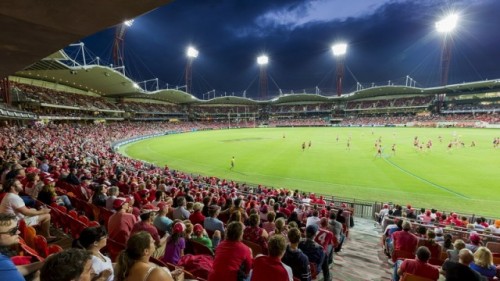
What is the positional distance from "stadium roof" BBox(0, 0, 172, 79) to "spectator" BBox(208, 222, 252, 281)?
10.9 feet

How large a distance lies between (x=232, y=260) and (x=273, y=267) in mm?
594

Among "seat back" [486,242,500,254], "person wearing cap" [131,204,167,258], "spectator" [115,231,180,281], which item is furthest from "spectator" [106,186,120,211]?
"seat back" [486,242,500,254]

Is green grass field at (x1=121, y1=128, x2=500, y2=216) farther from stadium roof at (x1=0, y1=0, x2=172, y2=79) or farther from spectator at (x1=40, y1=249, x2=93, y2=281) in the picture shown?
spectator at (x1=40, y1=249, x2=93, y2=281)

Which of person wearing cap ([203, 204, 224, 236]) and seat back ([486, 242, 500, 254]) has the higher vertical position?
person wearing cap ([203, 204, 224, 236])

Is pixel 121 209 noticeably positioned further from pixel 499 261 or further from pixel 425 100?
pixel 425 100

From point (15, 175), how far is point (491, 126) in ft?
263

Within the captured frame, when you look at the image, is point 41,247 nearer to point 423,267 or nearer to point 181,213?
point 181,213

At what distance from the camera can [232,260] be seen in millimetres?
3699

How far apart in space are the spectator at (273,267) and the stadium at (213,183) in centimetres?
5

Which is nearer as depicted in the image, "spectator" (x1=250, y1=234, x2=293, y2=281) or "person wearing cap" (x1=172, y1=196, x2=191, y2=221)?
"spectator" (x1=250, y1=234, x2=293, y2=281)

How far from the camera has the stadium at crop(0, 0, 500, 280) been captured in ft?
15.8

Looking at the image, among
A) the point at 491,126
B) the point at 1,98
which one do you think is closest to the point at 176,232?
the point at 1,98

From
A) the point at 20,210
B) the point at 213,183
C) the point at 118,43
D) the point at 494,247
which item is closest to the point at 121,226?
the point at 20,210

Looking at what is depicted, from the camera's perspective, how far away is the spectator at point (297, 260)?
4180 millimetres
